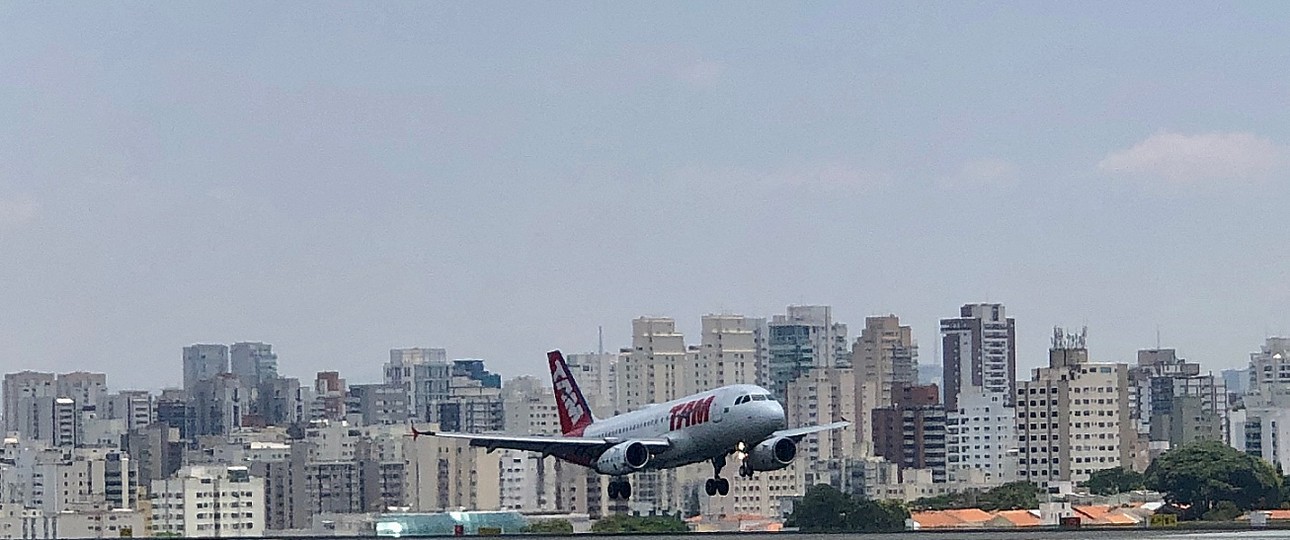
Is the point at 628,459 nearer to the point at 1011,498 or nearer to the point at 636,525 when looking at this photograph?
the point at 636,525

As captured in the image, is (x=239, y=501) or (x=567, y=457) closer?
(x=567, y=457)

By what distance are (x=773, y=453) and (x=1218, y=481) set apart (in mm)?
43788

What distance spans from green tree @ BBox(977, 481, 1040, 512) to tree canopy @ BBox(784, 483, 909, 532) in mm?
14357

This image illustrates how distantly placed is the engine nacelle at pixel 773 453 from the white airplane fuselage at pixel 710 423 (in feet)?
4.00

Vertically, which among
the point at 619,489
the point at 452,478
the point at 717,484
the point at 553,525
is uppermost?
the point at 717,484

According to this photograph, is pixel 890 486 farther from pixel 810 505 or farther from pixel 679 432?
pixel 679 432

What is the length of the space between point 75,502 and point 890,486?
67426mm

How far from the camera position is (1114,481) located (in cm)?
15812

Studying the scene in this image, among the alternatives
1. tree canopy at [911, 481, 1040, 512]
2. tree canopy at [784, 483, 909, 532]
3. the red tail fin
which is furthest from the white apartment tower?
the red tail fin

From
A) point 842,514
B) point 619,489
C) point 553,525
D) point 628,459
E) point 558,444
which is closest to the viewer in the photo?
point 628,459

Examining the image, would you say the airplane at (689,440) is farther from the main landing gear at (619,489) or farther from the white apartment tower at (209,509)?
the white apartment tower at (209,509)

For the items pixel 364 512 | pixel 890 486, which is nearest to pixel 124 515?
pixel 364 512

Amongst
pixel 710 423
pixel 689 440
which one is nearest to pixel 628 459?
pixel 689 440

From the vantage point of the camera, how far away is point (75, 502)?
19075 centimetres
